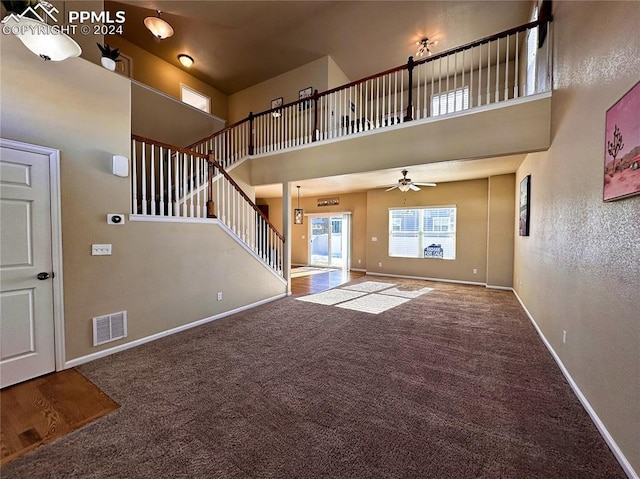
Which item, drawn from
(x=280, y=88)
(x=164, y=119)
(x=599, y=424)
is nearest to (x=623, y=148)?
(x=599, y=424)

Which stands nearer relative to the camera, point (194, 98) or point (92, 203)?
point (92, 203)

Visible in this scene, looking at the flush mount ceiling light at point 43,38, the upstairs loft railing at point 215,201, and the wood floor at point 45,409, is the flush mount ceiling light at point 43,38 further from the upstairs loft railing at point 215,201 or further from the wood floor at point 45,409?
the wood floor at point 45,409

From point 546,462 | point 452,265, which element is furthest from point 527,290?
point 546,462

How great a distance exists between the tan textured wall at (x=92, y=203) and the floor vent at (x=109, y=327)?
6cm

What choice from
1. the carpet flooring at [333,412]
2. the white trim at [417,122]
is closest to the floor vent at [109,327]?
the carpet flooring at [333,412]

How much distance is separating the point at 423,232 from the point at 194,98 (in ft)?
24.9

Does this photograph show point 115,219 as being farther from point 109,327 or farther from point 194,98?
point 194,98

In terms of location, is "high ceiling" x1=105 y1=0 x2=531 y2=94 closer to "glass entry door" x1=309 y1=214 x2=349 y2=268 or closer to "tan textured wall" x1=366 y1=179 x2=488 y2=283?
"tan textured wall" x1=366 y1=179 x2=488 y2=283

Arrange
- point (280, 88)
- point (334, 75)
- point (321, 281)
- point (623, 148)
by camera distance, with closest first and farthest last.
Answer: point (623, 148) < point (334, 75) < point (321, 281) < point (280, 88)

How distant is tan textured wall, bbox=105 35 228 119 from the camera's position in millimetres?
6230

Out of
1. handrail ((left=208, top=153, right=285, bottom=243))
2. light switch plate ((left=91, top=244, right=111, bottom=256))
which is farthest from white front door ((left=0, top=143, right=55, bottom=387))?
handrail ((left=208, top=153, right=285, bottom=243))

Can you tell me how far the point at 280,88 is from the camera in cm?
751

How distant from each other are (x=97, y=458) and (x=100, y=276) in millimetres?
1908

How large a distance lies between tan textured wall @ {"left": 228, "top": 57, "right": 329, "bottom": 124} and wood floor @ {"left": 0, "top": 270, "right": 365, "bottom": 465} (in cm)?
702
